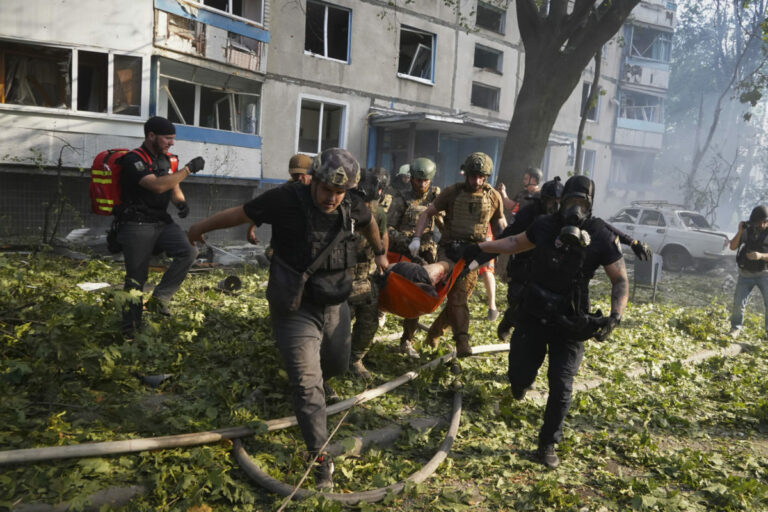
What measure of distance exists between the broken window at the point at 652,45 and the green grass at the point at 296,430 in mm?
32822

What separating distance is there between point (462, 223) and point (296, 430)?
289 centimetres

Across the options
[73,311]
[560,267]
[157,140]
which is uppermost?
[157,140]

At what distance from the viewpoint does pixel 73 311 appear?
12.6ft

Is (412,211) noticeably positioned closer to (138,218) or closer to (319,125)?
(138,218)

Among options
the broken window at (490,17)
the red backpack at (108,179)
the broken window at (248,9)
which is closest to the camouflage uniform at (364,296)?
the red backpack at (108,179)

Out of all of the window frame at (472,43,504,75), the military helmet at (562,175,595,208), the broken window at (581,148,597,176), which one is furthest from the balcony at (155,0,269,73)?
the broken window at (581,148,597,176)

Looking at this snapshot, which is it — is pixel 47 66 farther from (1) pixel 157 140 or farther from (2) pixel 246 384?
(2) pixel 246 384

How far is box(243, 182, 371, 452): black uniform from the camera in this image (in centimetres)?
319

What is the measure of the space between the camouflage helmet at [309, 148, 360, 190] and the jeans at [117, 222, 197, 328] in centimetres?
232

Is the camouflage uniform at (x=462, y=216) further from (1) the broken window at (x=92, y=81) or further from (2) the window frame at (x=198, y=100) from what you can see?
(1) the broken window at (x=92, y=81)

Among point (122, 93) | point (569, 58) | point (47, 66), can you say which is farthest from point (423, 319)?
point (47, 66)

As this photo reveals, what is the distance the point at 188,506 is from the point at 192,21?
14546mm

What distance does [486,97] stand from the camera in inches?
924

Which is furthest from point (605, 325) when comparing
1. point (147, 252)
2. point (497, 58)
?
point (497, 58)
